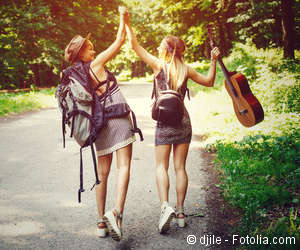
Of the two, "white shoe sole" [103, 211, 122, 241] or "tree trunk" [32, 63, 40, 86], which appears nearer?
"white shoe sole" [103, 211, 122, 241]

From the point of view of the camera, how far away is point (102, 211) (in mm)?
3346

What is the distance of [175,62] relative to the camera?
10.9 feet

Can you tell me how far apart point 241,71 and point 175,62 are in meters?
9.15

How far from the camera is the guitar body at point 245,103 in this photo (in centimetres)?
399

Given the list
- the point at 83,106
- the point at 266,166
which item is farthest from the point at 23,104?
the point at 266,166

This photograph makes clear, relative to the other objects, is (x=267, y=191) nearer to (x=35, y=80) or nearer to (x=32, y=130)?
(x=32, y=130)

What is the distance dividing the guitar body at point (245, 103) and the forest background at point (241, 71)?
0.80 metres

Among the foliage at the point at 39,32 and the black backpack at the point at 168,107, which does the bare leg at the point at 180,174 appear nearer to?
the black backpack at the point at 168,107

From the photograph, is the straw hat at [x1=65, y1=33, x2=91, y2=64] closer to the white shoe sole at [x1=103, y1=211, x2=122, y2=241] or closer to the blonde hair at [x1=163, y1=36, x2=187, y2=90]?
the blonde hair at [x1=163, y1=36, x2=187, y2=90]

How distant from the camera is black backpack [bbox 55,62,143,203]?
3004 mm

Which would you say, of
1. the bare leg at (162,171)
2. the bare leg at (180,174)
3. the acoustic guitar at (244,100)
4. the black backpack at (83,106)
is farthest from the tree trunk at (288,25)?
the black backpack at (83,106)

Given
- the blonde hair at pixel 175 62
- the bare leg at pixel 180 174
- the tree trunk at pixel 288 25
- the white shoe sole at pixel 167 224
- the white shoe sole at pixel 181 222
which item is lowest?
the white shoe sole at pixel 181 222

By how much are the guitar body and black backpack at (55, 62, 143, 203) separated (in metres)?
1.78

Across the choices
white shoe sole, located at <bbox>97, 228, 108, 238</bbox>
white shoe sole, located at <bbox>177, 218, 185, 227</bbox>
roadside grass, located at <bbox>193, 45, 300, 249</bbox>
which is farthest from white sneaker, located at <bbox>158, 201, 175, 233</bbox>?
roadside grass, located at <bbox>193, 45, 300, 249</bbox>
